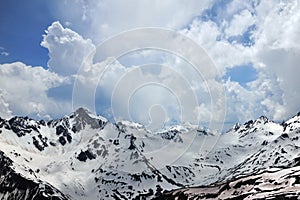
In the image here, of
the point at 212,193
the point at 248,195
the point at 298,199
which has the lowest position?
the point at 298,199

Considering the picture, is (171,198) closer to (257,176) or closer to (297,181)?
(257,176)

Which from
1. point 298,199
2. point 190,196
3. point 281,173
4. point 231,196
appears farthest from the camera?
point 190,196

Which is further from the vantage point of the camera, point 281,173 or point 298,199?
point 281,173

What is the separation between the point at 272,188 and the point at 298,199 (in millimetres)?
30245

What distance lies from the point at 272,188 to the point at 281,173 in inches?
982

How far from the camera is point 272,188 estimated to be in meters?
146

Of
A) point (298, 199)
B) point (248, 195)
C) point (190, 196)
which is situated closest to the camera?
point (298, 199)

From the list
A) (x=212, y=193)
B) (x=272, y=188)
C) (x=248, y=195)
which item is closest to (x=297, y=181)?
(x=272, y=188)

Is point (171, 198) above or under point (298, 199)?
above

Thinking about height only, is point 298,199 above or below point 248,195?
below

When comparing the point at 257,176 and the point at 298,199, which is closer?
the point at 298,199

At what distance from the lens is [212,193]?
171500 mm

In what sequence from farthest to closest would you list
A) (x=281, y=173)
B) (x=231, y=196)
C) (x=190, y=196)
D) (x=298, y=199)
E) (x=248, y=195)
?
(x=190, y=196)
(x=281, y=173)
(x=231, y=196)
(x=248, y=195)
(x=298, y=199)

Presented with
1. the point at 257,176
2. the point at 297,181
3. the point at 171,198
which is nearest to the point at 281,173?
the point at 257,176
